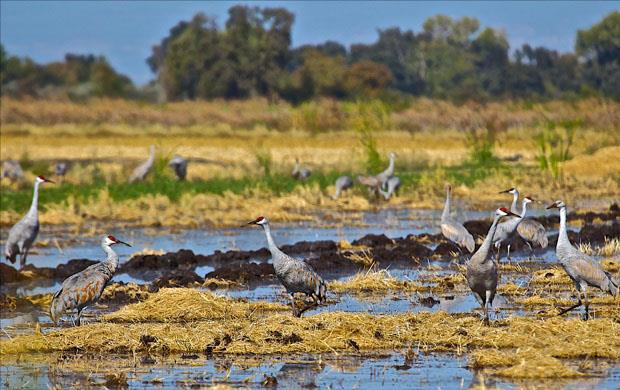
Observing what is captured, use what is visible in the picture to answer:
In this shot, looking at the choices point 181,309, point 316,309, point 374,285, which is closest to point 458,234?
point 374,285

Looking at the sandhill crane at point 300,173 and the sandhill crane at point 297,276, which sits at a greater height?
the sandhill crane at point 300,173

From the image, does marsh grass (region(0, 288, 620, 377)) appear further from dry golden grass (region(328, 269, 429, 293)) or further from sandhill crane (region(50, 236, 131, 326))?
dry golden grass (region(328, 269, 429, 293))

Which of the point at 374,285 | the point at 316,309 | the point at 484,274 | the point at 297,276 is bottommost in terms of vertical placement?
the point at 316,309

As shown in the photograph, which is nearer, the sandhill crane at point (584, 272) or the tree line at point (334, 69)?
the sandhill crane at point (584, 272)

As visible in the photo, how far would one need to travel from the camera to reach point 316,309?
14.7 m

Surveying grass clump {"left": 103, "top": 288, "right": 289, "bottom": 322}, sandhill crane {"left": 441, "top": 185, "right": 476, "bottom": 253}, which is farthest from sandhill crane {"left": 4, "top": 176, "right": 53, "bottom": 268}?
sandhill crane {"left": 441, "top": 185, "right": 476, "bottom": 253}

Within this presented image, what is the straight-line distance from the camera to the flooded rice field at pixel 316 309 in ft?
35.8

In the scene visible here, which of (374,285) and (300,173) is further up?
(300,173)

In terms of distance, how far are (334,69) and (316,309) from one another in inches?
2536

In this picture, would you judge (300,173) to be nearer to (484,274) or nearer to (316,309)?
(316,309)

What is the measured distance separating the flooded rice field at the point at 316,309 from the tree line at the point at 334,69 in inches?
1484

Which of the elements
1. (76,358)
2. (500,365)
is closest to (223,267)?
(76,358)

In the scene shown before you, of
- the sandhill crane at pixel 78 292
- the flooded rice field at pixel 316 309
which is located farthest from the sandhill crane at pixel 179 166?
the sandhill crane at pixel 78 292

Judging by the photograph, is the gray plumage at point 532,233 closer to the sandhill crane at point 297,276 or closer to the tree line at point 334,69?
the sandhill crane at point 297,276
